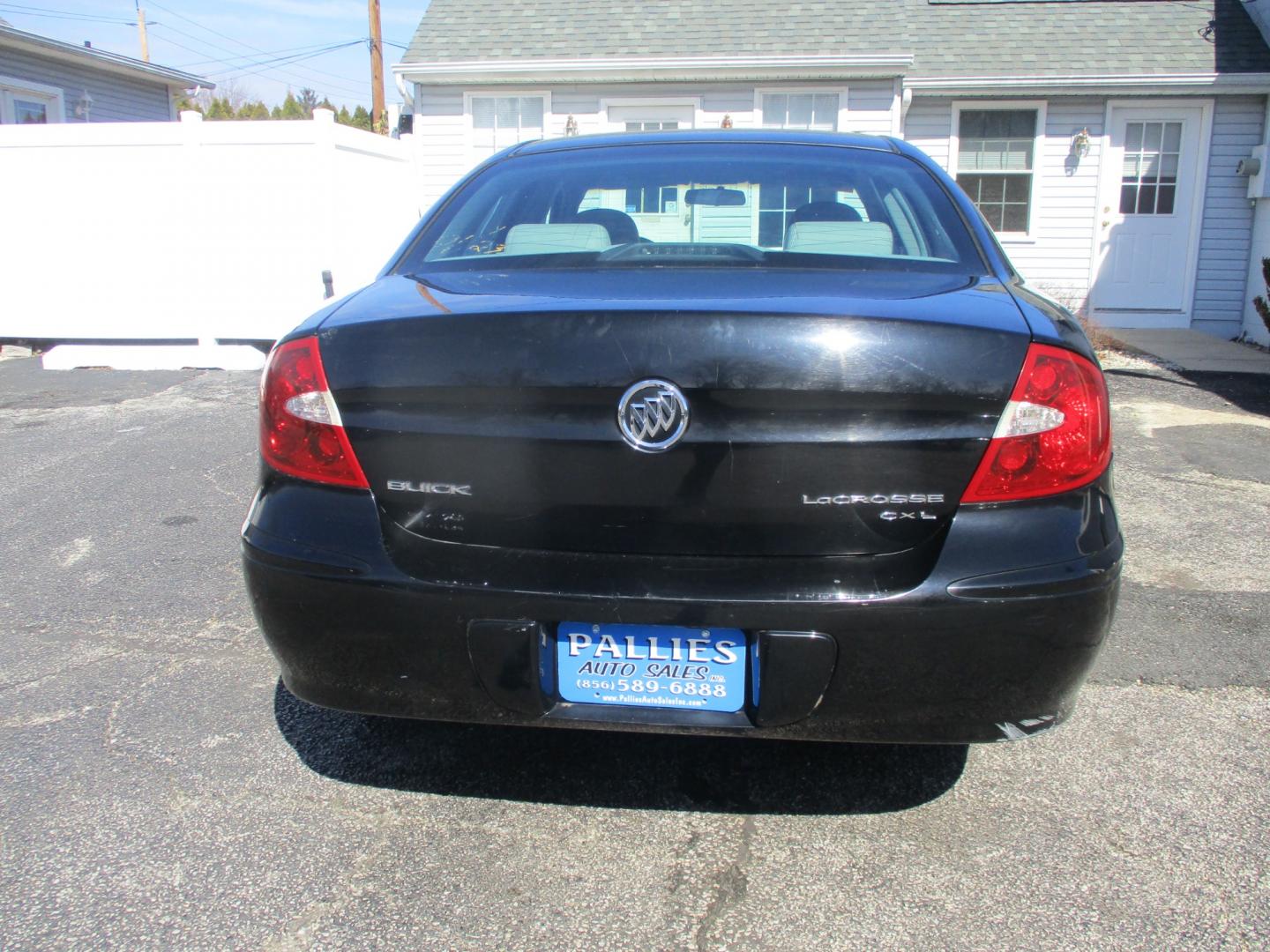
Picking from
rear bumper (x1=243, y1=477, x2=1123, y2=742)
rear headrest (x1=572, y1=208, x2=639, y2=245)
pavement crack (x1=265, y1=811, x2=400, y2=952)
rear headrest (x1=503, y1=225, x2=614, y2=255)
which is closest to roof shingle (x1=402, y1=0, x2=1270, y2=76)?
rear headrest (x1=572, y1=208, x2=639, y2=245)

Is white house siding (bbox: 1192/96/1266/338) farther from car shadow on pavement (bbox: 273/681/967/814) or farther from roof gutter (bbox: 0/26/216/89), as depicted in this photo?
roof gutter (bbox: 0/26/216/89)

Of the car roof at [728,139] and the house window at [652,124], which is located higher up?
the house window at [652,124]

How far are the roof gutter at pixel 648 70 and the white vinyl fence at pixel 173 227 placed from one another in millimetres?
2095

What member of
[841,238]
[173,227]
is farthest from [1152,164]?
[841,238]

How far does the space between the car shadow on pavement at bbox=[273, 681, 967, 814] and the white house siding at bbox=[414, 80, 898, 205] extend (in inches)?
402

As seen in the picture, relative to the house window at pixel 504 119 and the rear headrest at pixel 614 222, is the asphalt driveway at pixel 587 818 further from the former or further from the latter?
the house window at pixel 504 119

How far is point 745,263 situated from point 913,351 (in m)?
0.67

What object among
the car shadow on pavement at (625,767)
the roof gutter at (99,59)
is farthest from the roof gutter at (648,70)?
the car shadow on pavement at (625,767)

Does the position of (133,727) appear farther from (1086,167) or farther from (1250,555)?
(1086,167)

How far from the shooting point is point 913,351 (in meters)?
2.00

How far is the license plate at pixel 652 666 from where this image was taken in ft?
6.77

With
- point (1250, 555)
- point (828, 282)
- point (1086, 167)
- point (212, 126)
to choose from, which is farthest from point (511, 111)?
point (828, 282)

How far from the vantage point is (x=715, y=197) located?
320 centimetres

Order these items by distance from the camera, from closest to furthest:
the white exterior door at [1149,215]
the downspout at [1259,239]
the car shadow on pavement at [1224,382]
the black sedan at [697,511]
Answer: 1. the black sedan at [697,511]
2. the car shadow on pavement at [1224,382]
3. the downspout at [1259,239]
4. the white exterior door at [1149,215]
